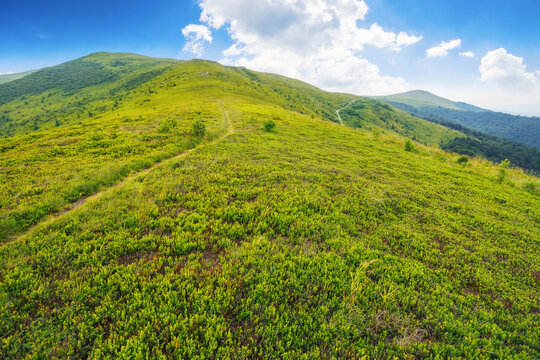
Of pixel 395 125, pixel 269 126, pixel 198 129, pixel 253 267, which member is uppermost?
pixel 395 125

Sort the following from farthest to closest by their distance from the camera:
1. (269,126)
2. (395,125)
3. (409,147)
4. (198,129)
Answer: (395,125) → (409,147) → (269,126) → (198,129)

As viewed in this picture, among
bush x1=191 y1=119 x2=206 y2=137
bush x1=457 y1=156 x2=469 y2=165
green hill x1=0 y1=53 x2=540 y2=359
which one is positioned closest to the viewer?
green hill x1=0 y1=53 x2=540 y2=359

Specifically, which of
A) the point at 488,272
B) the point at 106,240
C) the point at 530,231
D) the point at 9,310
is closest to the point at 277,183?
the point at 106,240

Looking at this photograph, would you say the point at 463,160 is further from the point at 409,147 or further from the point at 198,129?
the point at 198,129

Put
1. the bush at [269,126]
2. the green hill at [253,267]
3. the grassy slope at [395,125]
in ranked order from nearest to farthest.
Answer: the green hill at [253,267]
the bush at [269,126]
the grassy slope at [395,125]

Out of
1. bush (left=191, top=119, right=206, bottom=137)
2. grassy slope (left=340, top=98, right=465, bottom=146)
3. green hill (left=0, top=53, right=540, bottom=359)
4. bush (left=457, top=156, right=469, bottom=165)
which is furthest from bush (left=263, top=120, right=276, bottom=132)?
grassy slope (left=340, top=98, right=465, bottom=146)

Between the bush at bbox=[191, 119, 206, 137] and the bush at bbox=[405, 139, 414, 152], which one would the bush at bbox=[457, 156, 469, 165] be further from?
the bush at bbox=[191, 119, 206, 137]

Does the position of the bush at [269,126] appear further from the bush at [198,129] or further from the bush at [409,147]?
the bush at [409,147]

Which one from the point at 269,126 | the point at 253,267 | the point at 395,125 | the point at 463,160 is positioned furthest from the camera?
the point at 395,125

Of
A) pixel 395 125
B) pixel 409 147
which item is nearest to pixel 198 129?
pixel 409 147

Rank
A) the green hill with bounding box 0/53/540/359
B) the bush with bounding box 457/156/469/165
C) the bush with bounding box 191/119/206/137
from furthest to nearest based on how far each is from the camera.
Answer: the bush with bounding box 457/156/469/165 < the bush with bounding box 191/119/206/137 < the green hill with bounding box 0/53/540/359

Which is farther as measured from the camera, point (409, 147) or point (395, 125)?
point (395, 125)

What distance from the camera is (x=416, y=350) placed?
4.66 m

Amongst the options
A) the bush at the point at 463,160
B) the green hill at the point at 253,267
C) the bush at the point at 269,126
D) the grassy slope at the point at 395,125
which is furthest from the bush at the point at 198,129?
the grassy slope at the point at 395,125
